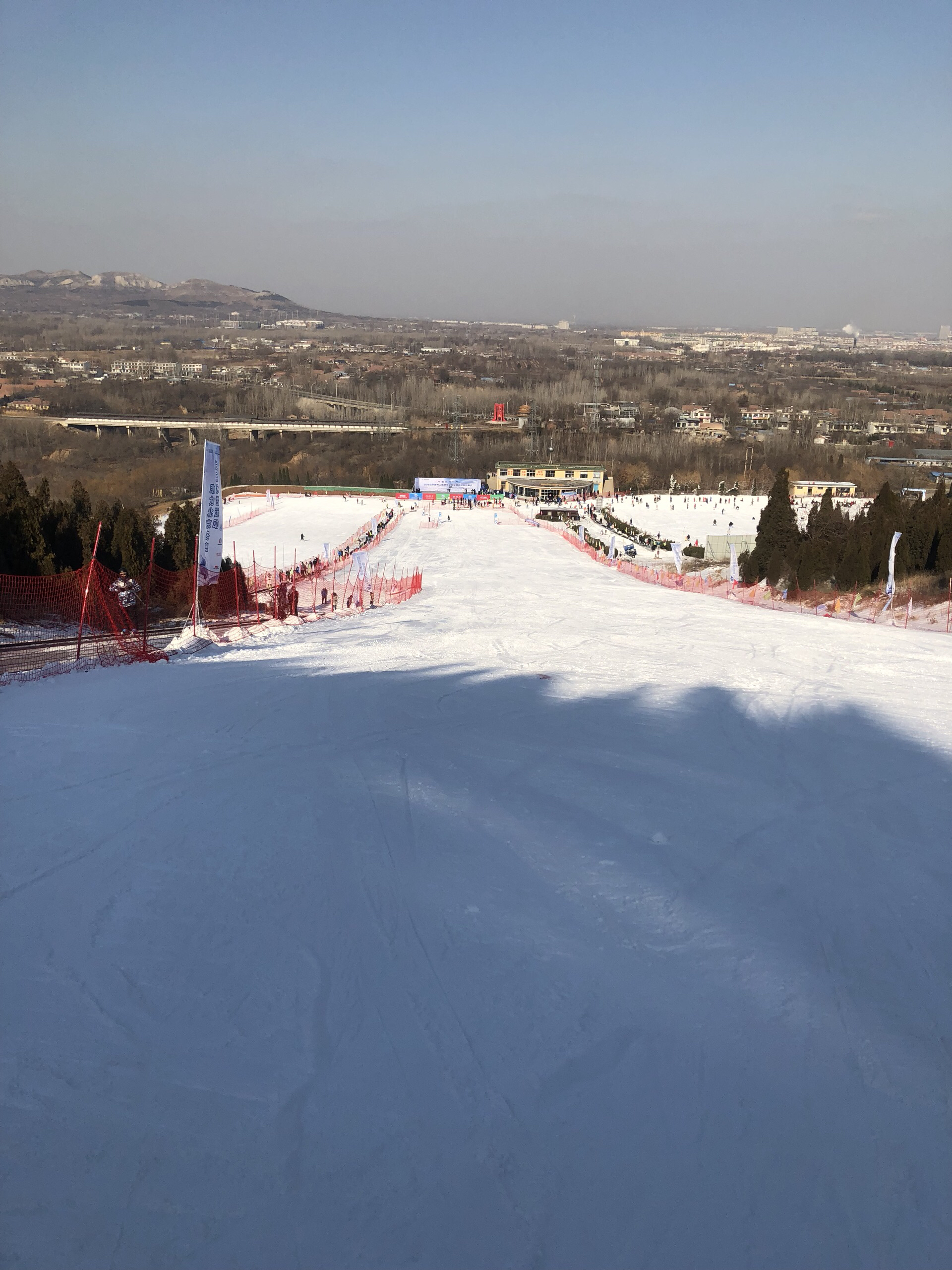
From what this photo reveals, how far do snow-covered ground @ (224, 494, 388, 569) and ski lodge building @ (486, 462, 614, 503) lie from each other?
8752 millimetres

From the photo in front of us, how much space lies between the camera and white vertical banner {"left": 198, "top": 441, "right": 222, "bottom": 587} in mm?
12695

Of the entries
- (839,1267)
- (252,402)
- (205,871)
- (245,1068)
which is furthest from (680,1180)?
(252,402)

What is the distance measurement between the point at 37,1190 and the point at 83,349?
5941 inches

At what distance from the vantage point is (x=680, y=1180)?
10.7 feet

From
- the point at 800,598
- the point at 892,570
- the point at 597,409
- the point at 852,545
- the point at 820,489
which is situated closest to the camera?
the point at 892,570

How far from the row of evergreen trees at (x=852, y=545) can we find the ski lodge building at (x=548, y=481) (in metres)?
26.6

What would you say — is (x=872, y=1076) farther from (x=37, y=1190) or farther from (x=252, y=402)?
(x=252, y=402)

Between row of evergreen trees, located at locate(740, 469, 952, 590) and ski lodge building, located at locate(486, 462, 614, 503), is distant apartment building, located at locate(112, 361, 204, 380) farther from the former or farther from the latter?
row of evergreen trees, located at locate(740, 469, 952, 590)

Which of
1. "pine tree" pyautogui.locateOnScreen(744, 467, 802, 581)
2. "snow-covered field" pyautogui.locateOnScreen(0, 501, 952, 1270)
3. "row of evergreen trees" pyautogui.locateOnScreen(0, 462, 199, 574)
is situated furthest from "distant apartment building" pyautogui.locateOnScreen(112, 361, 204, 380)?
"snow-covered field" pyautogui.locateOnScreen(0, 501, 952, 1270)

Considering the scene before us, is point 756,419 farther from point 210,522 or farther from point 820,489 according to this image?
point 210,522

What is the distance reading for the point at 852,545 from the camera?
66.8 ft

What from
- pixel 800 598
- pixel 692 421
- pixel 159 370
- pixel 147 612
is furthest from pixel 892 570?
pixel 159 370

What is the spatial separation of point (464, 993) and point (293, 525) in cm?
3343

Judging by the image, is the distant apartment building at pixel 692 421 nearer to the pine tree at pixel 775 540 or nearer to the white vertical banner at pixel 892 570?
the pine tree at pixel 775 540
